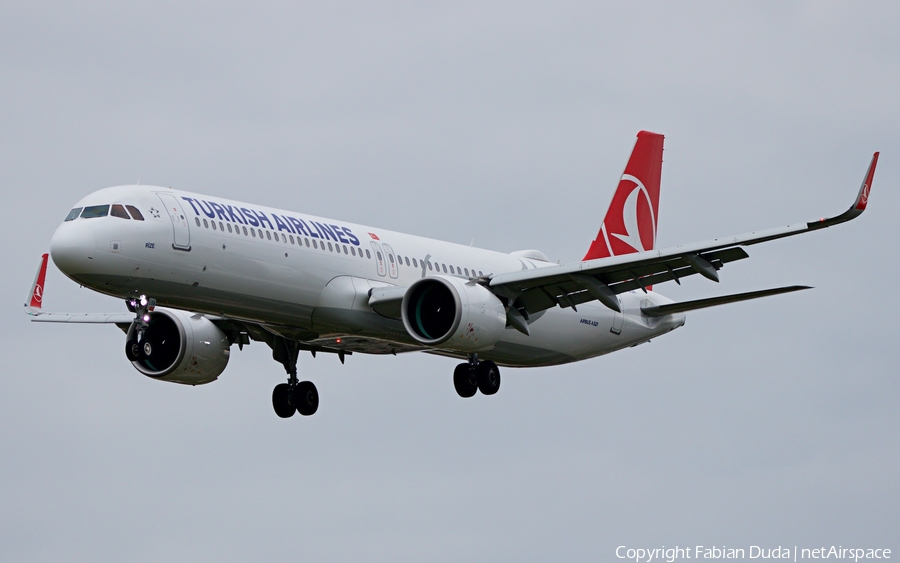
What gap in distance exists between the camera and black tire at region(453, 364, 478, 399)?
42.8 metres

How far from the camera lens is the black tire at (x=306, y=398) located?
4528 centimetres

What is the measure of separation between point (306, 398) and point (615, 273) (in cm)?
1070

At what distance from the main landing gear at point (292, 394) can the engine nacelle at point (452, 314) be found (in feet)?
20.3

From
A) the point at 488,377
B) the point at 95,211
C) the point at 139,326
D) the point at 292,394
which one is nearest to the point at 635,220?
the point at 488,377

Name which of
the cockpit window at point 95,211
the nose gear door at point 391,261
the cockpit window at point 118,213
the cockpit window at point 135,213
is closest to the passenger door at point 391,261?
the nose gear door at point 391,261

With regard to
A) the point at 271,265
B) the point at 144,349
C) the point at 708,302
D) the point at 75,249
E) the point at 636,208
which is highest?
the point at 636,208

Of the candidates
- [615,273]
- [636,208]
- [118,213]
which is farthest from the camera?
[636,208]

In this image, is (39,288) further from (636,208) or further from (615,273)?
(636,208)

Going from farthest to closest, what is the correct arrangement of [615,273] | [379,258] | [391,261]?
1. [391,261]
2. [379,258]
3. [615,273]

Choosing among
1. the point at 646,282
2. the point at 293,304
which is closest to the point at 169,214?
the point at 293,304

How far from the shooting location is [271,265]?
3831 cm

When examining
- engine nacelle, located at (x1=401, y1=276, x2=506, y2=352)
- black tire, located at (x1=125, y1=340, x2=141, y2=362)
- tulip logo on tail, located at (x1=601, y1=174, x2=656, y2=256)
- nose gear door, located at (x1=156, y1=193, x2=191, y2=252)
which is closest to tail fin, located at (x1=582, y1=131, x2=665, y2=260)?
tulip logo on tail, located at (x1=601, y1=174, x2=656, y2=256)

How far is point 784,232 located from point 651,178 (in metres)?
17.2

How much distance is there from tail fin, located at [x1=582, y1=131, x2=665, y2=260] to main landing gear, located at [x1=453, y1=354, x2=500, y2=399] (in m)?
8.53
